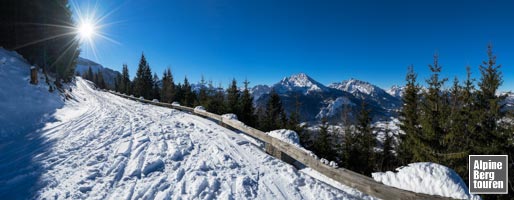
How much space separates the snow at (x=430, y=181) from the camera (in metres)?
2.55

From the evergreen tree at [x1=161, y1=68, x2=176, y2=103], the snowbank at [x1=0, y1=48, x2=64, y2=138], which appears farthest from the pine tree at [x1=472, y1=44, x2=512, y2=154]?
the evergreen tree at [x1=161, y1=68, x2=176, y2=103]

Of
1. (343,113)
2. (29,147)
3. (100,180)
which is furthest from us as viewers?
(343,113)

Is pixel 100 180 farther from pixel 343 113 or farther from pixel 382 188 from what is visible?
pixel 343 113

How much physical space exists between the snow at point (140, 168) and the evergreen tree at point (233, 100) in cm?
1362

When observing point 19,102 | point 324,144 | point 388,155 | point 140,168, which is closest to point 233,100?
point 324,144

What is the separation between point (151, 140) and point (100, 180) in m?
2.51

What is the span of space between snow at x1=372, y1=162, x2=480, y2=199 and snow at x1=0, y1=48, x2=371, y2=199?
0.63m

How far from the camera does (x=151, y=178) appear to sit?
3.55 m

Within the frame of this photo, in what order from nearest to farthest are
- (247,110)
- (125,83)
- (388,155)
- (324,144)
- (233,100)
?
1. (324,144)
2. (388,155)
3. (233,100)
4. (247,110)
5. (125,83)

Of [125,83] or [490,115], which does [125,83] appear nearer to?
[125,83]

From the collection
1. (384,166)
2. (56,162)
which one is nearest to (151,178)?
(56,162)

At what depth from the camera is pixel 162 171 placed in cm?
386

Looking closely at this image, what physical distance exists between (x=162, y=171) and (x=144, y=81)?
4787cm

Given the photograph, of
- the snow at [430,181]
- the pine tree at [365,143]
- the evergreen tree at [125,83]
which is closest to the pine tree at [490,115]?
the pine tree at [365,143]
